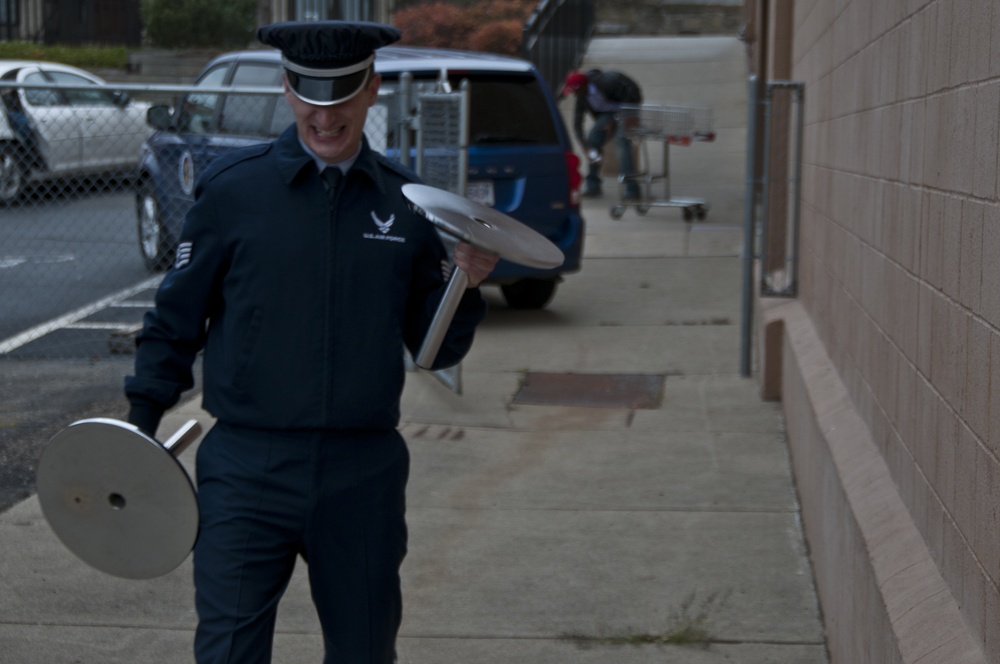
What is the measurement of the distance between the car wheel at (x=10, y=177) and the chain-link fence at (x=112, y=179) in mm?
11

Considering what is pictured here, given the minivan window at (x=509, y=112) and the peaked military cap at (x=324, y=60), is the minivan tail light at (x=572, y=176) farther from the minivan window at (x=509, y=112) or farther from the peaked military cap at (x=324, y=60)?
the peaked military cap at (x=324, y=60)

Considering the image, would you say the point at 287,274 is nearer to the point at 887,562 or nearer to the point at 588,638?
the point at 887,562

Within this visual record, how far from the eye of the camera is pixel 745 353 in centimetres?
801

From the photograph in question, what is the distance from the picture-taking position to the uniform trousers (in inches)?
114

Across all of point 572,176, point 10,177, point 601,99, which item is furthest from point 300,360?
point 601,99

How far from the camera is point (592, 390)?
783 cm

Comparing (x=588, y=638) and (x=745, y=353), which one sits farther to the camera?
(x=745, y=353)

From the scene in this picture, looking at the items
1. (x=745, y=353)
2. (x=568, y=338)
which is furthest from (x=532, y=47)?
(x=745, y=353)

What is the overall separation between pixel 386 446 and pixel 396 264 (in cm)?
40

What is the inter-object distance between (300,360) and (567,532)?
8.71 ft

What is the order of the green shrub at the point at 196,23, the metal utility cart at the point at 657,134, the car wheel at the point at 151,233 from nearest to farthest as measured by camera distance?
the car wheel at the point at 151,233 → the metal utility cart at the point at 657,134 → the green shrub at the point at 196,23

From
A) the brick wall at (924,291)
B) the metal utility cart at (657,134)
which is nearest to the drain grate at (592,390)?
the brick wall at (924,291)

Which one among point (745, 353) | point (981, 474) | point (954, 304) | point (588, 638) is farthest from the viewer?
point (745, 353)

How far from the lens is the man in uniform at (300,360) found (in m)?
2.90
